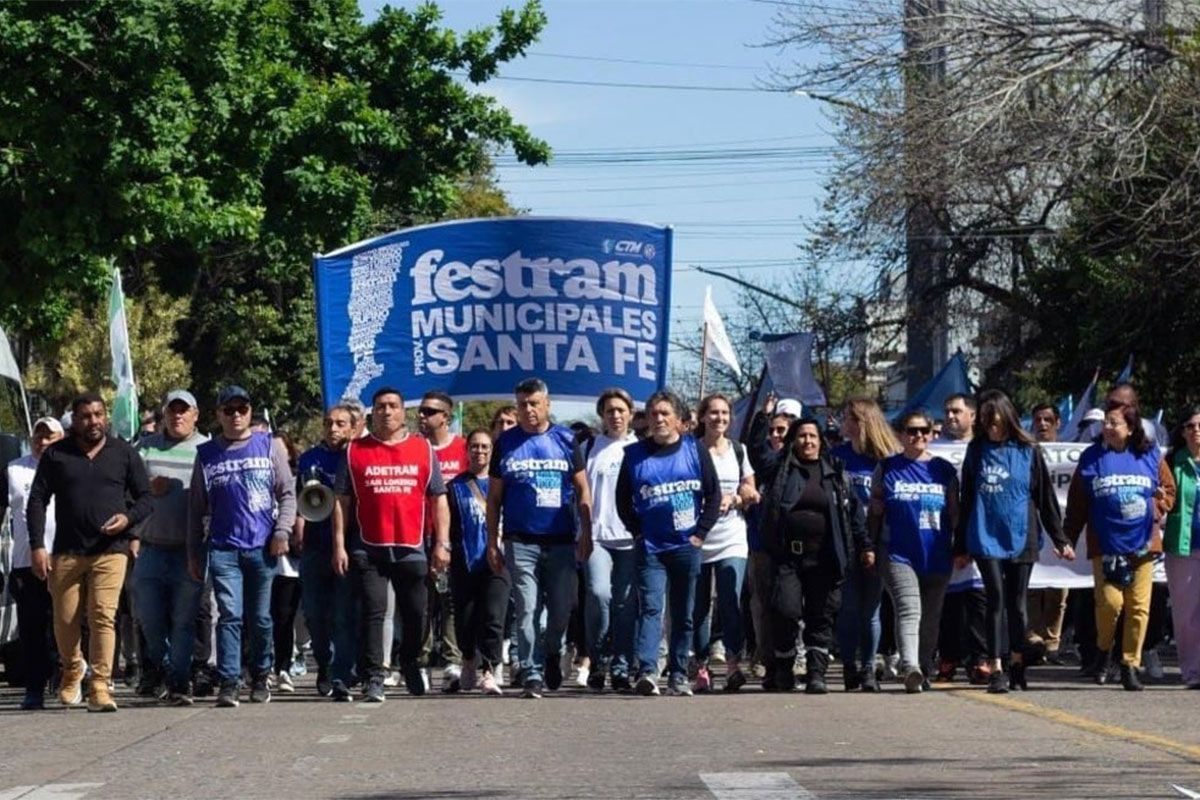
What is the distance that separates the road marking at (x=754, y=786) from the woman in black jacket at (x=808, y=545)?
5.44 meters

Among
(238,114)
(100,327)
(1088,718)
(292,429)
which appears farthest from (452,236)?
(292,429)

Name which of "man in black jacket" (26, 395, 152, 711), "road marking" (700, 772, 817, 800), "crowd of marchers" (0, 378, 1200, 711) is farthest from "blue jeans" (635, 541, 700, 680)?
"road marking" (700, 772, 817, 800)

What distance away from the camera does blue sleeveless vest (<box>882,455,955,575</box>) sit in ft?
50.4

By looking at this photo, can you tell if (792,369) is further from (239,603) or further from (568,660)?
(239,603)

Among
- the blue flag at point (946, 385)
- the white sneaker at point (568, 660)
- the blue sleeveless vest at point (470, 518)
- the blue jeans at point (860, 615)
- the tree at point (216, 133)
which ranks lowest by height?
the white sneaker at point (568, 660)

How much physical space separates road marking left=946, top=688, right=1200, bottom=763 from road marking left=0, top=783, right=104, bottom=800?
14.1 ft

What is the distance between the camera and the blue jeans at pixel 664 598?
15.2 metres

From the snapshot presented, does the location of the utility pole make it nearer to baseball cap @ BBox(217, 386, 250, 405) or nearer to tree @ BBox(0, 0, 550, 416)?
tree @ BBox(0, 0, 550, 416)

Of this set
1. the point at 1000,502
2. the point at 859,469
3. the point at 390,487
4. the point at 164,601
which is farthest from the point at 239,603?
the point at 1000,502

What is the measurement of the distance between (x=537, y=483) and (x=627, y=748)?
414 cm

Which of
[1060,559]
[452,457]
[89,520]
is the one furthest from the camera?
[1060,559]

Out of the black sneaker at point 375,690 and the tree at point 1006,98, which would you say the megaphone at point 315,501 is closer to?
the black sneaker at point 375,690

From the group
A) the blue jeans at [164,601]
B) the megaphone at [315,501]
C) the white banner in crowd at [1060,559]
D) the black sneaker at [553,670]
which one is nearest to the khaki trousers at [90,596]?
the blue jeans at [164,601]

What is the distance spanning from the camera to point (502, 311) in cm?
1812
